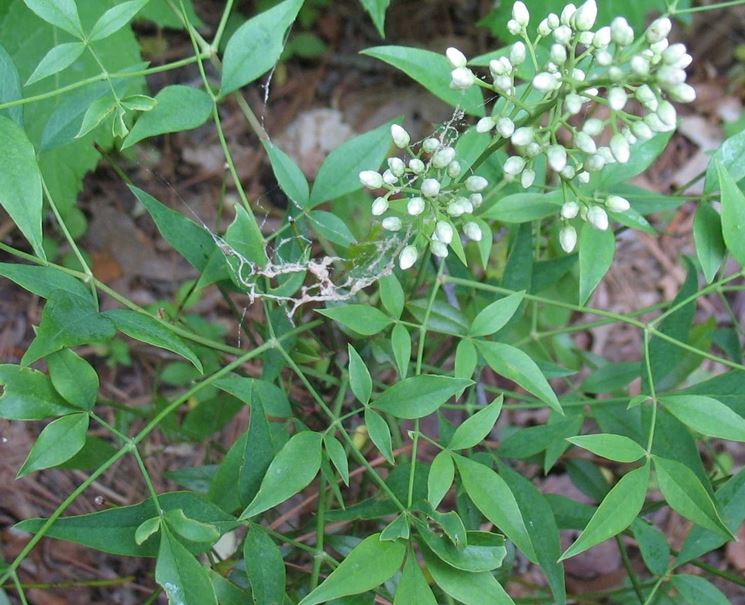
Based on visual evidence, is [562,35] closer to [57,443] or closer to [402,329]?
[402,329]

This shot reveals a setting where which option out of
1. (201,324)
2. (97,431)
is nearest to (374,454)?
(201,324)

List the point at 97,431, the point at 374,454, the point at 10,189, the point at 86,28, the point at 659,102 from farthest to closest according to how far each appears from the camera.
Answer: the point at 97,431 < the point at 374,454 < the point at 86,28 < the point at 10,189 < the point at 659,102

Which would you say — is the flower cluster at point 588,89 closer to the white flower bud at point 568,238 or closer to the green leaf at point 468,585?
the white flower bud at point 568,238

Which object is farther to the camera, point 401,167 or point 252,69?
point 252,69

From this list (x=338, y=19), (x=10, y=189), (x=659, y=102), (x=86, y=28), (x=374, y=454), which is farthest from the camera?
(x=338, y=19)

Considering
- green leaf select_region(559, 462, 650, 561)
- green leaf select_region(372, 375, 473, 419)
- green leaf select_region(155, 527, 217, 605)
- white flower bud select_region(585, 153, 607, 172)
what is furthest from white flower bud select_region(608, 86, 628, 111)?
green leaf select_region(155, 527, 217, 605)

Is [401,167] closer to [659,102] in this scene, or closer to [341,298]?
[341,298]
